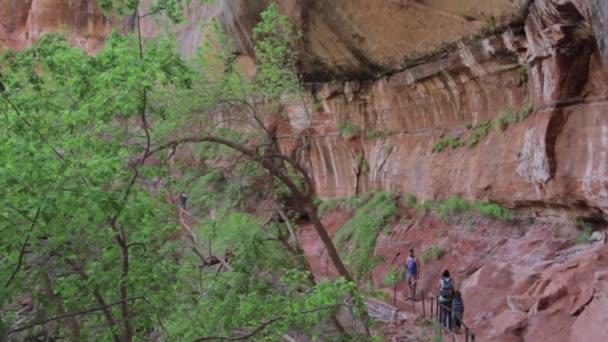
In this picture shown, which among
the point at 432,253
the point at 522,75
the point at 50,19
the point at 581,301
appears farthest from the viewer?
the point at 50,19

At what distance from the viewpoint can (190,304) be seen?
286 inches

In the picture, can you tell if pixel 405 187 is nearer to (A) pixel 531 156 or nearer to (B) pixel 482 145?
(B) pixel 482 145

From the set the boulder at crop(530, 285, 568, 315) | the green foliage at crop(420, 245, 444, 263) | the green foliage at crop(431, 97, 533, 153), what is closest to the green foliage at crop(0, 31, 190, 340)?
the boulder at crop(530, 285, 568, 315)

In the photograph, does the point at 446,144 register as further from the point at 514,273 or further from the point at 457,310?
the point at 457,310

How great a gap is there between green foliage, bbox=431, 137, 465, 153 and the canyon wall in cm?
12

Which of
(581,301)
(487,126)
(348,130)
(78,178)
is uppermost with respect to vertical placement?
(348,130)

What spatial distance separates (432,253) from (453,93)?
4.24 metres

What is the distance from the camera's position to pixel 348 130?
1894cm

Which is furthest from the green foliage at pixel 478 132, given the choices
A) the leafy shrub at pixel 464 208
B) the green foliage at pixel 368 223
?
the green foliage at pixel 368 223

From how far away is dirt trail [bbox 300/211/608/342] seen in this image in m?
7.23

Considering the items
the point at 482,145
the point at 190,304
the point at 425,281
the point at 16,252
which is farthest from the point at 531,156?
the point at 16,252

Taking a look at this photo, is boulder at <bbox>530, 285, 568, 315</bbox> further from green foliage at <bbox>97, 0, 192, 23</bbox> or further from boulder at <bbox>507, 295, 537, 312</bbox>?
green foliage at <bbox>97, 0, 192, 23</bbox>

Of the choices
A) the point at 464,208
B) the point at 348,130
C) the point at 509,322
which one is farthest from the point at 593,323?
the point at 348,130

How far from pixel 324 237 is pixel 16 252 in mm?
4301
